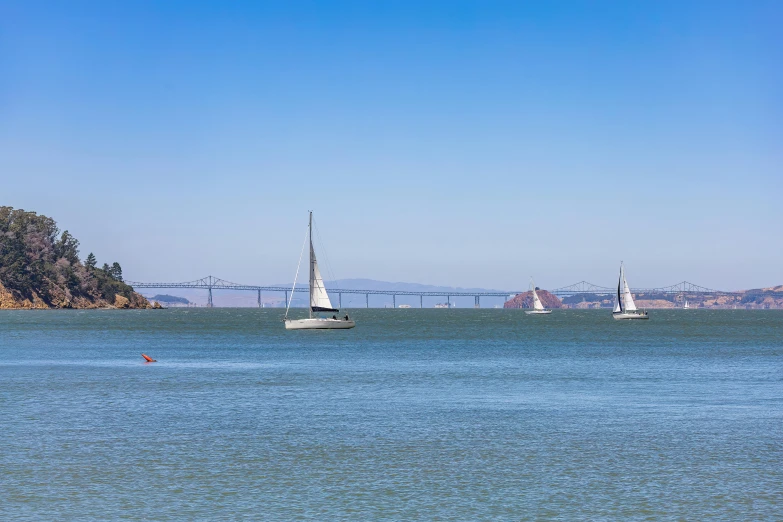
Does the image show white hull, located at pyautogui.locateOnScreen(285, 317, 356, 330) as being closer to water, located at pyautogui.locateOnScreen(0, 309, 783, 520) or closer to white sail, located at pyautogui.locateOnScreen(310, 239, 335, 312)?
white sail, located at pyautogui.locateOnScreen(310, 239, 335, 312)

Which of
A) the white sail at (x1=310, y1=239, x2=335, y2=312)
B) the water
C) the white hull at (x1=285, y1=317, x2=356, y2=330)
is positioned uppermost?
the white sail at (x1=310, y1=239, x2=335, y2=312)

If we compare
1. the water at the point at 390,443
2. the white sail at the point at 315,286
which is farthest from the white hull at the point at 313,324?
the water at the point at 390,443

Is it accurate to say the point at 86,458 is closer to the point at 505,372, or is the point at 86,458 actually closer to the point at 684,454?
the point at 684,454

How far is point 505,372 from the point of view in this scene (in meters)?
59.1

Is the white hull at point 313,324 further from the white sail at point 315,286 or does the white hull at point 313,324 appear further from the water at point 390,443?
the water at point 390,443

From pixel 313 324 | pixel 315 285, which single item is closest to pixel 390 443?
pixel 315 285

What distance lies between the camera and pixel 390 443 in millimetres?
30250

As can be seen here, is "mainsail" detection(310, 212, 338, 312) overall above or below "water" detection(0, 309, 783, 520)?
above

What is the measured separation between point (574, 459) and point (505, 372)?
1247 inches

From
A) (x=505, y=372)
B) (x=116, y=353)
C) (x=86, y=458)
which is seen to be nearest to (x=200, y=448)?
(x=86, y=458)

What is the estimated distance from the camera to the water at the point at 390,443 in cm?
2223

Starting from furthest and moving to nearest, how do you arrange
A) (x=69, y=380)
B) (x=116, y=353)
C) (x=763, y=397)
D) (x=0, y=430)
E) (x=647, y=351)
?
1. (x=647, y=351)
2. (x=116, y=353)
3. (x=69, y=380)
4. (x=763, y=397)
5. (x=0, y=430)

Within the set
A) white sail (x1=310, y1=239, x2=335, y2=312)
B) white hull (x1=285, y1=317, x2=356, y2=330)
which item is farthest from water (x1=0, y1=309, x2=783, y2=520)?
white hull (x1=285, y1=317, x2=356, y2=330)

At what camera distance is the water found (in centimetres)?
2223
